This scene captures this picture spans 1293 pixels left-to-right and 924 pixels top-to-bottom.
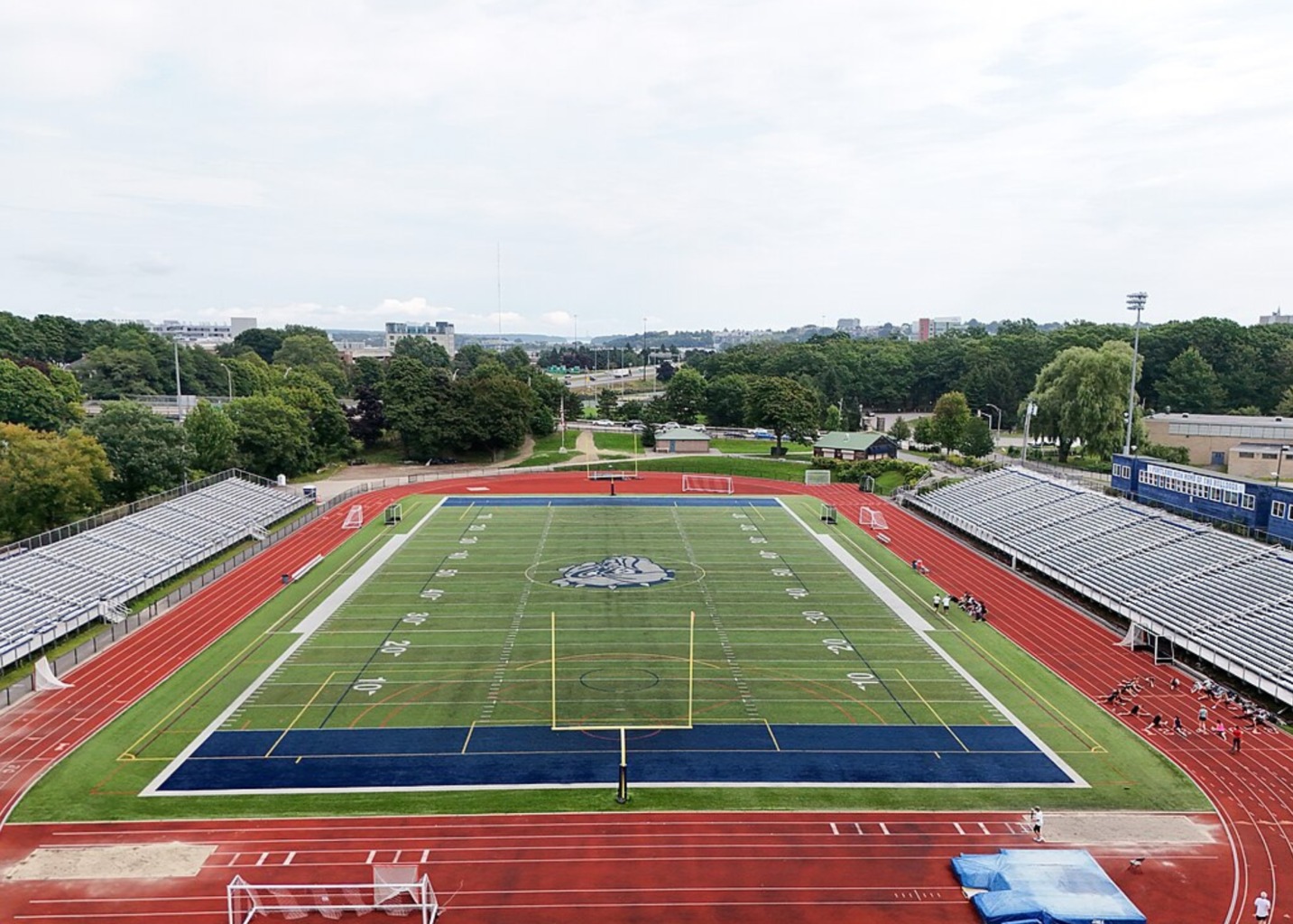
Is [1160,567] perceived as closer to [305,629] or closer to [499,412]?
[305,629]

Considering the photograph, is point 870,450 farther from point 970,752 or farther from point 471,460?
point 970,752

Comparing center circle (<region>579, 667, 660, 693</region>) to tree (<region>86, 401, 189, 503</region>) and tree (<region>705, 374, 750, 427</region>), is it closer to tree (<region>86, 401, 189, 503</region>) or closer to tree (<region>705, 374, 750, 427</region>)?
tree (<region>86, 401, 189, 503</region>)

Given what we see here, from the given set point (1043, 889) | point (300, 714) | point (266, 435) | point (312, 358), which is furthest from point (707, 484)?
point (312, 358)

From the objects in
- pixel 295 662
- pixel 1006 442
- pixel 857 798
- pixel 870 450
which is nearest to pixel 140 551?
pixel 295 662

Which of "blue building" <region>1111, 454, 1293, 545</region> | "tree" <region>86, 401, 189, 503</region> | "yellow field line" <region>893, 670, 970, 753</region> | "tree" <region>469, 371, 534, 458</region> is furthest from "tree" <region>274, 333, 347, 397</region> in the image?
"yellow field line" <region>893, 670, 970, 753</region>

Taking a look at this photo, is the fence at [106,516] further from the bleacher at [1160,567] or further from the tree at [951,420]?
the tree at [951,420]
